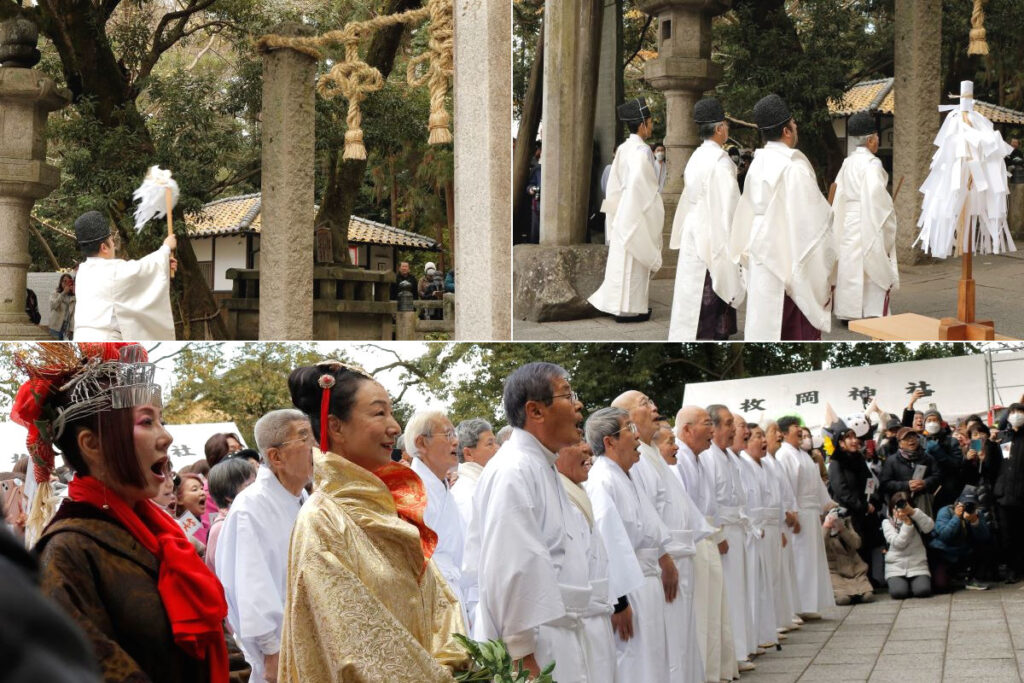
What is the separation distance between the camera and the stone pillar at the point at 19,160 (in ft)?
26.6

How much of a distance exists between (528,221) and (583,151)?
1.94 feet

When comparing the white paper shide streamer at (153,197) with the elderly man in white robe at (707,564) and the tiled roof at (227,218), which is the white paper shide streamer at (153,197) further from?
the elderly man in white robe at (707,564)

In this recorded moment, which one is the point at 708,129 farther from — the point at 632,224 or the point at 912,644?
the point at 912,644

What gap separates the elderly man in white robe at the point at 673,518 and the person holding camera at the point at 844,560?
13.7 feet

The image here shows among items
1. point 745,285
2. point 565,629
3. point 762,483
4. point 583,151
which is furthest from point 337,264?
point 565,629

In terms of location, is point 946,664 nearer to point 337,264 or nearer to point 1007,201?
point 1007,201

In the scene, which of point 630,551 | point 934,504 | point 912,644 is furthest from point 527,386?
point 934,504

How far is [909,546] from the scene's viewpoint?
10.0 metres

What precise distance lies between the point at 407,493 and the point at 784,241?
532cm

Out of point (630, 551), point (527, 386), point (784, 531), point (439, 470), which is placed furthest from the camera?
point (784, 531)

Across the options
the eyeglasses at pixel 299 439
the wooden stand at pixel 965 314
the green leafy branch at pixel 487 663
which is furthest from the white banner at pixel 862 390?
the green leafy branch at pixel 487 663

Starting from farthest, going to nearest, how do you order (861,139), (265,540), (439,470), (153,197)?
1. (153,197)
2. (861,139)
3. (439,470)
4. (265,540)

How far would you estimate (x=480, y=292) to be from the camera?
26.3 ft

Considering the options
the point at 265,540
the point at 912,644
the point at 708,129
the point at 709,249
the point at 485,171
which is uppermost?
the point at 708,129
